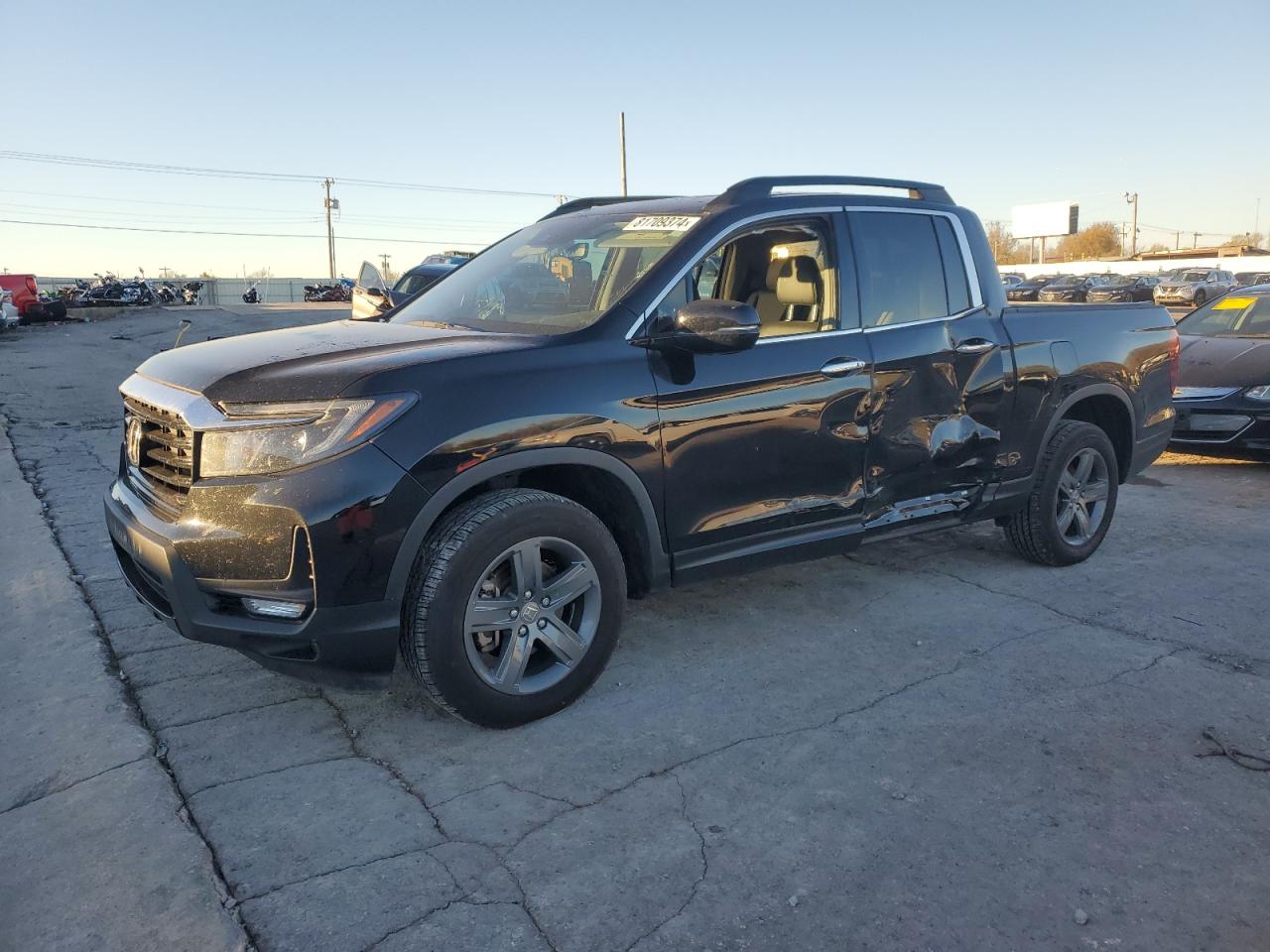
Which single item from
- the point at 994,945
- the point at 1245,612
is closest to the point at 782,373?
the point at 994,945

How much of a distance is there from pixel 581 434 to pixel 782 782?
1340 millimetres

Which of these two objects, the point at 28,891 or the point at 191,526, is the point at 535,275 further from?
the point at 28,891

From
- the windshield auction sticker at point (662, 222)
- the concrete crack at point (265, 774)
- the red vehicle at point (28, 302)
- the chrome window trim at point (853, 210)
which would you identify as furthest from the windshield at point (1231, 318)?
the red vehicle at point (28, 302)

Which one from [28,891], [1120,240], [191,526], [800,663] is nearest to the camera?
[28,891]

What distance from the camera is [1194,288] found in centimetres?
3484

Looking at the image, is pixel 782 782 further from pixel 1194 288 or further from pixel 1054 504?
pixel 1194 288

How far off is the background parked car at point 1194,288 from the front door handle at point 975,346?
3398 centimetres

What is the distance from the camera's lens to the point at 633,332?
3.47 m

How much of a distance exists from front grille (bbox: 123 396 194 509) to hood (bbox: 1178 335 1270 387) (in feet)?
26.4

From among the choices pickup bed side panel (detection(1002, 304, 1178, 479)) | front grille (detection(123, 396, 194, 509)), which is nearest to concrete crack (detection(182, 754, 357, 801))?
front grille (detection(123, 396, 194, 509))

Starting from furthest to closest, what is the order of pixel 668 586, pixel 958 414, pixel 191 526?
pixel 958 414 → pixel 668 586 → pixel 191 526

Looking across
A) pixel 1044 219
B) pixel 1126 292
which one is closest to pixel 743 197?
pixel 1126 292

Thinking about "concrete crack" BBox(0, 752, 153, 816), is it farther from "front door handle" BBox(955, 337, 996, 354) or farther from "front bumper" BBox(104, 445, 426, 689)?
"front door handle" BBox(955, 337, 996, 354)

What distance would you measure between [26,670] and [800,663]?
10.3 ft
